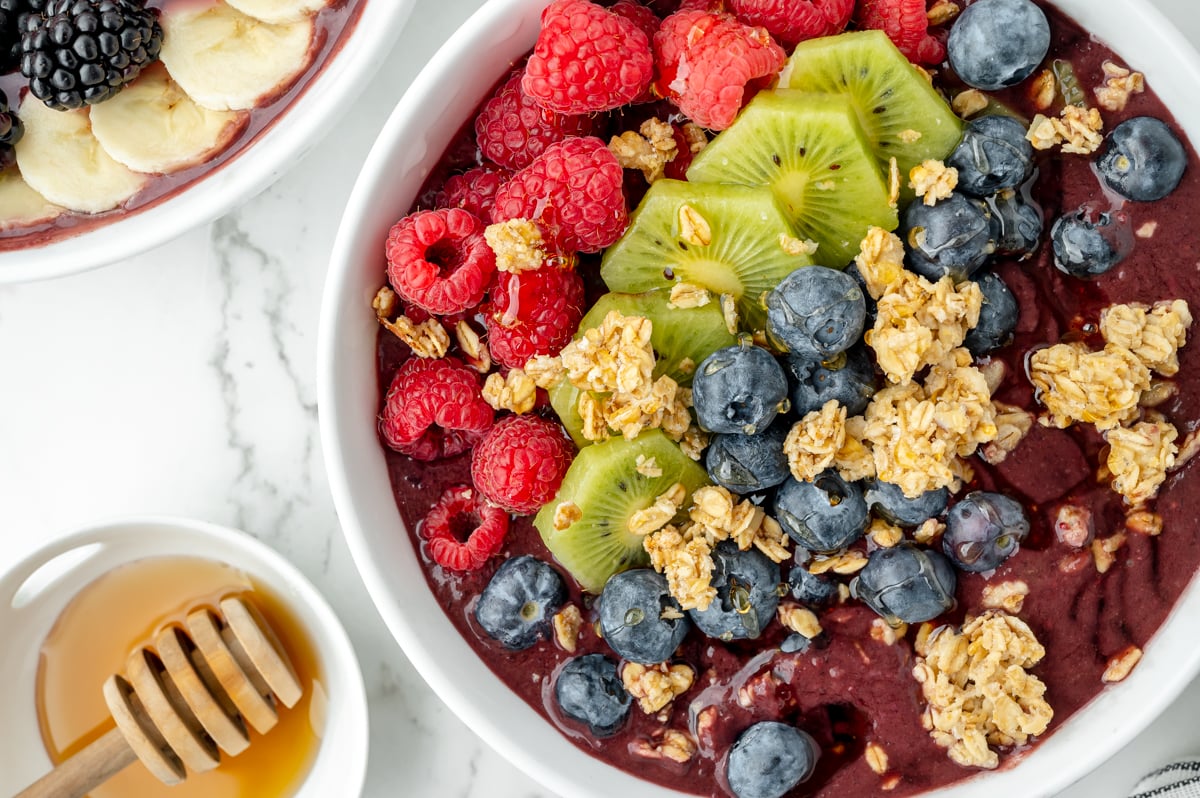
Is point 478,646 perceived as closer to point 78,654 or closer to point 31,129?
point 78,654

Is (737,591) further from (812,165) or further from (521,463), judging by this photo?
(812,165)

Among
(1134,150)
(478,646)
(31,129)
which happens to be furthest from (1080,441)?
(31,129)

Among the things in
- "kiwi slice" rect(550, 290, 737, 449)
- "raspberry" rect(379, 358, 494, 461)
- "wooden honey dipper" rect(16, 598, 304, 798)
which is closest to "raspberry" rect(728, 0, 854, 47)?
"kiwi slice" rect(550, 290, 737, 449)

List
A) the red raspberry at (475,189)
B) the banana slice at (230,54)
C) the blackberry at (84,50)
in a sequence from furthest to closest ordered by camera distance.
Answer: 1. the banana slice at (230,54)
2. the blackberry at (84,50)
3. the red raspberry at (475,189)

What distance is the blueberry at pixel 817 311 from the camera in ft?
4.90

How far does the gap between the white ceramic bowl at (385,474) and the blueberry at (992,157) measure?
0.73ft

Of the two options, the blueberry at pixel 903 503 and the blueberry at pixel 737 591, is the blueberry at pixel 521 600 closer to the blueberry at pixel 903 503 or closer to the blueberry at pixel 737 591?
the blueberry at pixel 737 591

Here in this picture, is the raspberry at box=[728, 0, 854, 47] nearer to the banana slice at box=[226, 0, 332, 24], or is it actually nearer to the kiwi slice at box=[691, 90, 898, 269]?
the kiwi slice at box=[691, 90, 898, 269]

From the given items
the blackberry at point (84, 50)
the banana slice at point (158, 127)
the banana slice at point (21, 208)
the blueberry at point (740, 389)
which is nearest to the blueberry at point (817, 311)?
the blueberry at point (740, 389)

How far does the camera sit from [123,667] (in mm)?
2168

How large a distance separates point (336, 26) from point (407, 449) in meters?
0.79

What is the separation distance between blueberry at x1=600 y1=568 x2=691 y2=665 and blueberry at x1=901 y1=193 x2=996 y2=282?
616 mm

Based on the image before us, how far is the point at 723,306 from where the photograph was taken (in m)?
1.61

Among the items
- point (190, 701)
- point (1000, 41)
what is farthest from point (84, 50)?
point (1000, 41)
